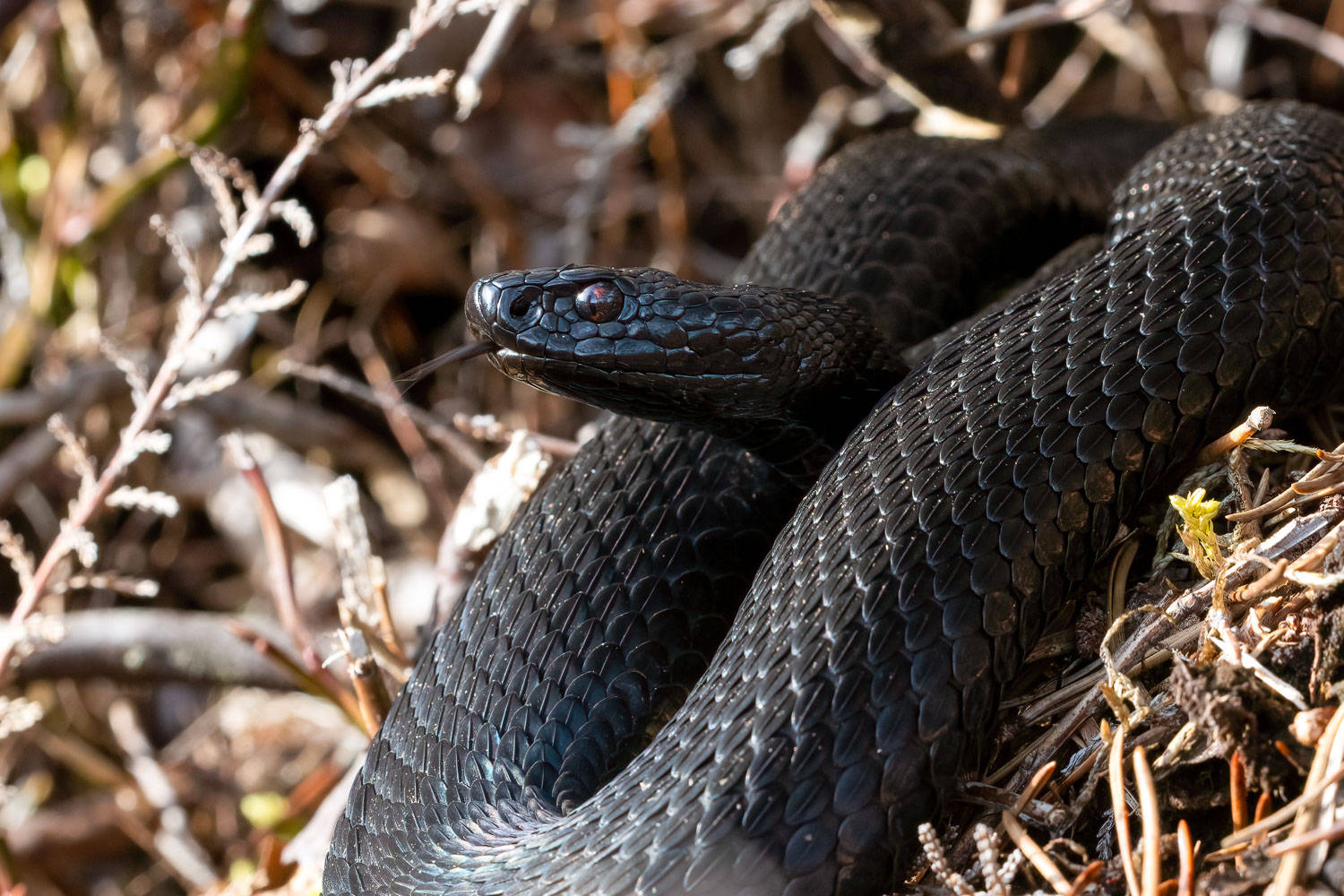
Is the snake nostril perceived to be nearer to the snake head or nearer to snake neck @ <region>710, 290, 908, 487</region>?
the snake head

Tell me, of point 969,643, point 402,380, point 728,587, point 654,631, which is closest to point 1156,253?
point 969,643

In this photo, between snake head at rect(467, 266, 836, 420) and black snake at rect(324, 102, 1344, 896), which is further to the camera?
snake head at rect(467, 266, 836, 420)

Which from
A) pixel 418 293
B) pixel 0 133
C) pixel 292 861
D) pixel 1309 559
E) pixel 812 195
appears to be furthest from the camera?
pixel 418 293

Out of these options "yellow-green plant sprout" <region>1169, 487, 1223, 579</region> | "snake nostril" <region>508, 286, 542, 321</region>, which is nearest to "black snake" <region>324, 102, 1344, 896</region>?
"snake nostril" <region>508, 286, 542, 321</region>

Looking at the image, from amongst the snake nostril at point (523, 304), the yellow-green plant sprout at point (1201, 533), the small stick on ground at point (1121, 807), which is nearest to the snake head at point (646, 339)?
the snake nostril at point (523, 304)

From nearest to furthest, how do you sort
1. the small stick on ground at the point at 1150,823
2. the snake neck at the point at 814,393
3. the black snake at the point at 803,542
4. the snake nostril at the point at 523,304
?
the small stick on ground at the point at 1150,823 < the black snake at the point at 803,542 < the snake nostril at the point at 523,304 < the snake neck at the point at 814,393

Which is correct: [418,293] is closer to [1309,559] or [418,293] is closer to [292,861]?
[292,861]

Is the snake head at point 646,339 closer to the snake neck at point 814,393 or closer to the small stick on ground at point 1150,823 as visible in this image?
the snake neck at point 814,393

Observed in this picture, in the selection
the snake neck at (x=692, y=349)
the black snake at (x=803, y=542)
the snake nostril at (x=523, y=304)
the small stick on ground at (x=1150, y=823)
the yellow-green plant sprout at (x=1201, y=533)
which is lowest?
the small stick on ground at (x=1150, y=823)

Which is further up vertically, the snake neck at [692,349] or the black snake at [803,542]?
the snake neck at [692,349]
